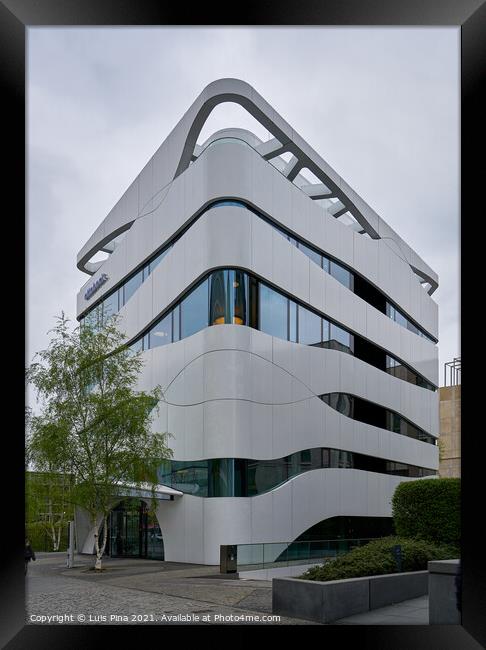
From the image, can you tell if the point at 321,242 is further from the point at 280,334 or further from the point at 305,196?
the point at 280,334

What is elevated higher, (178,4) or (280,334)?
(178,4)

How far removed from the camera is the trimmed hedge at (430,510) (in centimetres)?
1252

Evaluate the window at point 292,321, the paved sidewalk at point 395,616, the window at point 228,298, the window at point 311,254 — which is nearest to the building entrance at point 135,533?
the window at point 228,298

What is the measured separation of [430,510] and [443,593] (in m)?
5.89

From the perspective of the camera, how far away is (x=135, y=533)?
22.2 m

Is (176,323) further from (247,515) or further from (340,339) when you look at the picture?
(340,339)

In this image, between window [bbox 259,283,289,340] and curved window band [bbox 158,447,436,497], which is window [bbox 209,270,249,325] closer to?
window [bbox 259,283,289,340]

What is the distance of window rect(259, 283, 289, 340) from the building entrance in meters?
6.30

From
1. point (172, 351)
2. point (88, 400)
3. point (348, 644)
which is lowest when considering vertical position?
point (348, 644)

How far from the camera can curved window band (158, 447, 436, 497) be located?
18578mm

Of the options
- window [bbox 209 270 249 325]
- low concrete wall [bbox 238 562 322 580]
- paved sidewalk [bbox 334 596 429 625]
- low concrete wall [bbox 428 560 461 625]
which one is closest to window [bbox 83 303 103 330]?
window [bbox 209 270 249 325]
